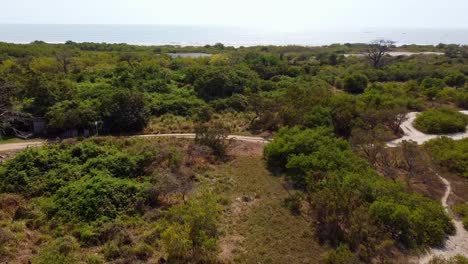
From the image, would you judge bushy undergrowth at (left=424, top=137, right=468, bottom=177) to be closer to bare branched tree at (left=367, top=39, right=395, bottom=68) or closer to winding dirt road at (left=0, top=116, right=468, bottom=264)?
winding dirt road at (left=0, top=116, right=468, bottom=264)

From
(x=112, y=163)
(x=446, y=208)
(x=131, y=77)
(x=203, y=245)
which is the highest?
(x=131, y=77)

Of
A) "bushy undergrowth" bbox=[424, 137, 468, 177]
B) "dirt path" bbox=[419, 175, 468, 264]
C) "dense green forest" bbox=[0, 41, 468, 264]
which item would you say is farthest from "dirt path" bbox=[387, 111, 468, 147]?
"dirt path" bbox=[419, 175, 468, 264]

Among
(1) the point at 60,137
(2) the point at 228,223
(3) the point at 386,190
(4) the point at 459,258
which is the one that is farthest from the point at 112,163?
(4) the point at 459,258

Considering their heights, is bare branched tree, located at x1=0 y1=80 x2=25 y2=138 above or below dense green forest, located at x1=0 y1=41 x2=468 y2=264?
above

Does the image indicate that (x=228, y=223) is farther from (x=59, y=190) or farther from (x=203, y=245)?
(x=59, y=190)

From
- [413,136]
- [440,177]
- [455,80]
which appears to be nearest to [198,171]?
[440,177]

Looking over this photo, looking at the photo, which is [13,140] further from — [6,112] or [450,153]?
[450,153]

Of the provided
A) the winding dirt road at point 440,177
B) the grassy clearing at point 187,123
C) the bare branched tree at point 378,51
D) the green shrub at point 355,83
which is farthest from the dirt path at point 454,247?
the bare branched tree at point 378,51
